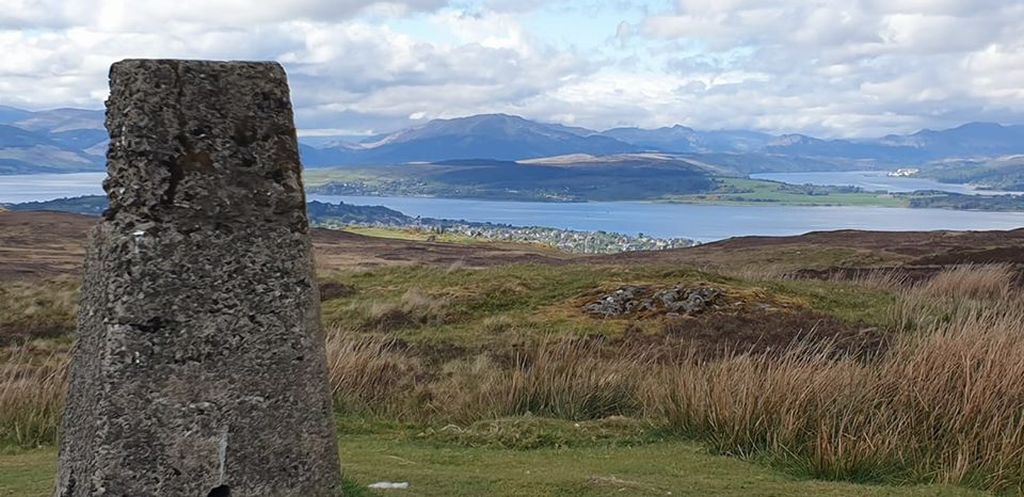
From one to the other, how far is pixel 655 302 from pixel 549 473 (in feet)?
40.2

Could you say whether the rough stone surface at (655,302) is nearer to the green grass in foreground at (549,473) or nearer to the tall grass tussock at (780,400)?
the tall grass tussock at (780,400)

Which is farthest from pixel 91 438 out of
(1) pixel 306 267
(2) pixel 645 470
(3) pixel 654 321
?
(3) pixel 654 321

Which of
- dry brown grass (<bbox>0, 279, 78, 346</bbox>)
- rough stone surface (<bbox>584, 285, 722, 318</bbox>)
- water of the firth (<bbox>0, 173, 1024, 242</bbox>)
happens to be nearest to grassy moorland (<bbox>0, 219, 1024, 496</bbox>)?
rough stone surface (<bbox>584, 285, 722, 318</bbox>)

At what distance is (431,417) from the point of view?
33.4 ft

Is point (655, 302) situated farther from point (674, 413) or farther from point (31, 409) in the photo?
point (31, 409)

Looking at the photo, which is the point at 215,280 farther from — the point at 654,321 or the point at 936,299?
the point at 936,299

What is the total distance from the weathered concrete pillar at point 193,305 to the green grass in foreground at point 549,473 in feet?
3.71

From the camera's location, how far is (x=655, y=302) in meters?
19.1

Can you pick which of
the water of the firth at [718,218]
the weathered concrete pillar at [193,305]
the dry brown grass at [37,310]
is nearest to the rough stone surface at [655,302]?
the dry brown grass at [37,310]

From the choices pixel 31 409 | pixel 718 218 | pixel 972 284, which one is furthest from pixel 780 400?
pixel 718 218

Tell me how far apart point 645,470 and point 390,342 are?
8.69m

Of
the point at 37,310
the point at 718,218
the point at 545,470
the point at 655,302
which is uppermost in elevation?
the point at 718,218

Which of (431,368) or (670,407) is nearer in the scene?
(670,407)

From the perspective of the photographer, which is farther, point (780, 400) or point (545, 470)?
point (780, 400)
